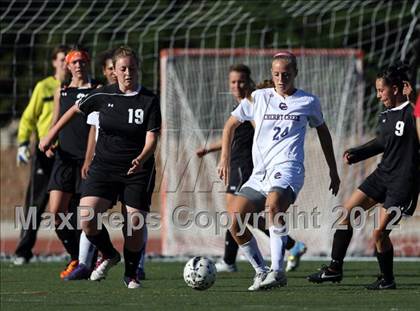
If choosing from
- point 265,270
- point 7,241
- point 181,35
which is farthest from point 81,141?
point 181,35

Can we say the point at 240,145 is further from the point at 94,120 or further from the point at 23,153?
the point at 23,153

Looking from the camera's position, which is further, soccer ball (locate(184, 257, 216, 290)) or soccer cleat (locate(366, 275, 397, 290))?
soccer cleat (locate(366, 275, 397, 290))

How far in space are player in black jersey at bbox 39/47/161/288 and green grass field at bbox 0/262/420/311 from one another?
1.75 feet

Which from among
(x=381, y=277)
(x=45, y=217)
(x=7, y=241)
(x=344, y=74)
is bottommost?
(x=7, y=241)

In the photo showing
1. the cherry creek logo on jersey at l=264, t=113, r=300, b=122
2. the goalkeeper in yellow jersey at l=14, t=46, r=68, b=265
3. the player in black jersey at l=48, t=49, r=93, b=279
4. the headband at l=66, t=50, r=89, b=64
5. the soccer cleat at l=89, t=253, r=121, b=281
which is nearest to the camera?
the cherry creek logo on jersey at l=264, t=113, r=300, b=122

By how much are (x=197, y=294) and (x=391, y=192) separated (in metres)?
1.78

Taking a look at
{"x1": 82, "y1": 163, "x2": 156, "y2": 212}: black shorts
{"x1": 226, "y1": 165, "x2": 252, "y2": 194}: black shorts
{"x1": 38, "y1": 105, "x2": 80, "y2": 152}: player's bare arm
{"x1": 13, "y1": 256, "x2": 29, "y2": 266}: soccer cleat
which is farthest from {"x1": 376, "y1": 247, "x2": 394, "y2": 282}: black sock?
{"x1": 13, "y1": 256, "x2": 29, "y2": 266}: soccer cleat

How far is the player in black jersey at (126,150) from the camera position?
9586 mm

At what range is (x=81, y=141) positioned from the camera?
11.4 metres

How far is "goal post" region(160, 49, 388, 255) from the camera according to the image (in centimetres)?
1478

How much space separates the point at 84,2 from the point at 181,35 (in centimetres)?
211

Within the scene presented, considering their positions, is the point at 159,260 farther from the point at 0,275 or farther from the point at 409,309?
the point at 409,309

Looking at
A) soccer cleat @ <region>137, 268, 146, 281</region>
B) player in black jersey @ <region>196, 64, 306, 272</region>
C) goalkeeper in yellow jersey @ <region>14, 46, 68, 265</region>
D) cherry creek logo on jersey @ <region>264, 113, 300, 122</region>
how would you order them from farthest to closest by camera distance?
goalkeeper in yellow jersey @ <region>14, 46, 68, 265</region> < player in black jersey @ <region>196, 64, 306, 272</region> < soccer cleat @ <region>137, 268, 146, 281</region> < cherry creek logo on jersey @ <region>264, 113, 300, 122</region>

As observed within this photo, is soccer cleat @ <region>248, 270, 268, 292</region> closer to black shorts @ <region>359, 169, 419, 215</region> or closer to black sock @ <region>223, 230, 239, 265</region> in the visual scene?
black shorts @ <region>359, 169, 419, 215</region>
